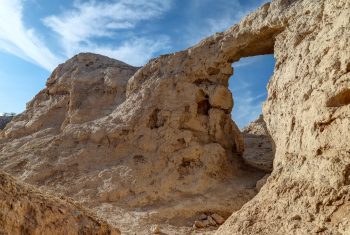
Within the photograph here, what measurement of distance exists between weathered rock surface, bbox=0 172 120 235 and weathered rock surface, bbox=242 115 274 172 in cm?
848

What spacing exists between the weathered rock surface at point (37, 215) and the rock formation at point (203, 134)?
9.42ft

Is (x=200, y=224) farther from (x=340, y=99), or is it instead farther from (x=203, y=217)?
(x=340, y=99)

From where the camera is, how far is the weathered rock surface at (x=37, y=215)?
3945 millimetres

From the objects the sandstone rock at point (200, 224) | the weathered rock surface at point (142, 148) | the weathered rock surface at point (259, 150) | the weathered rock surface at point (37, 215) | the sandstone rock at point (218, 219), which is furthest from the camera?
the weathered rock surface at point (259, 150)

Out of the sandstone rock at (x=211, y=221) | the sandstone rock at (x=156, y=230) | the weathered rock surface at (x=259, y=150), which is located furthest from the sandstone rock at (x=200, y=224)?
the weathered rock surface at (x=259, y=150)

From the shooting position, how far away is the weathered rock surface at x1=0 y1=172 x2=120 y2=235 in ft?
12.9

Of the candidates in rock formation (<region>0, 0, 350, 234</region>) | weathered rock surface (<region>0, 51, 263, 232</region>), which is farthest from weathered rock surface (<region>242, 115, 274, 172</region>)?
weathered rock surface (<region>0, 51, 263, 232</region>)

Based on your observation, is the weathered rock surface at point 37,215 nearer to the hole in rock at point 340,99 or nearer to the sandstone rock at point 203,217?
the hole in rock at point 340,99

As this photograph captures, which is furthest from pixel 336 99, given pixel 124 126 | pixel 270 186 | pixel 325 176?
pixel 124 126

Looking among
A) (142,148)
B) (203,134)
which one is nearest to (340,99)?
(203,134)

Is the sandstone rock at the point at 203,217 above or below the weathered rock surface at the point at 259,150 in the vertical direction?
below

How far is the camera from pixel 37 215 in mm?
4246

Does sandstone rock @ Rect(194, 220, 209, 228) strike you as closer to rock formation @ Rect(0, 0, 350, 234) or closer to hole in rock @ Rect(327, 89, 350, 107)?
rock formation @ Rect(0, 0, 350, 234)

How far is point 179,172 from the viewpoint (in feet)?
37.1
